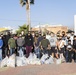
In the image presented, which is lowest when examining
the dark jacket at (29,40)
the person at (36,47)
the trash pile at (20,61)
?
the trash pile at (20,61)

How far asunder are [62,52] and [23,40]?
7.10 ft

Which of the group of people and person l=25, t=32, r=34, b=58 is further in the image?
person l=25, t=32, r=34, b=58

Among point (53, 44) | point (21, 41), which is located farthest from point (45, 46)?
point (21, 41)

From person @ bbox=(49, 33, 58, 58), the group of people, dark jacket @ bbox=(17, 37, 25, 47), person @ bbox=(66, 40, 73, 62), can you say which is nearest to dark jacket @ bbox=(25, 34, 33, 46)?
the group of people

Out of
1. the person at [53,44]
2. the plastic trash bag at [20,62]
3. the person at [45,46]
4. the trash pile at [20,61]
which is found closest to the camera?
the trash pile at [20,61]

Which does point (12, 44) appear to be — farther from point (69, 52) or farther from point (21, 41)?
point (69, 52)

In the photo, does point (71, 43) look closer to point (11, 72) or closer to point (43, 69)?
point (43, 69)

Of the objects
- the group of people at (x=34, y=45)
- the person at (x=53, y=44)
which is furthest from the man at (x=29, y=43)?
Result: the person at (x=53, y=44)

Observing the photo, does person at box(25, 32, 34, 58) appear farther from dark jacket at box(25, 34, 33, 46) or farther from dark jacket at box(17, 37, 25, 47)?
dark jacket at box(17, 37, 25, 47)

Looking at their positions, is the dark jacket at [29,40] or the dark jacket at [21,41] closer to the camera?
the dark jacket at [29,40]

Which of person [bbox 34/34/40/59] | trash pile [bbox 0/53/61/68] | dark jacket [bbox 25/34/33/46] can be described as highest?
dark jacket [bbox 25/34/33/46]

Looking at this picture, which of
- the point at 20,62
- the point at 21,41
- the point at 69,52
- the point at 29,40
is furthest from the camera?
the point at 21,41

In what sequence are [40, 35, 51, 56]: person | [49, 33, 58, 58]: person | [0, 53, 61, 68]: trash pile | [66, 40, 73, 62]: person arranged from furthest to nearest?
[49, 33, 58, 58]: person, [40, 35, 51, 56]: person, [66, 40, 73, 62]: person, [0, 53, 61, 68]: trash pile

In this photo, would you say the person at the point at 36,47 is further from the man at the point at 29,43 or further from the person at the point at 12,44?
the person at the point at 12,44
